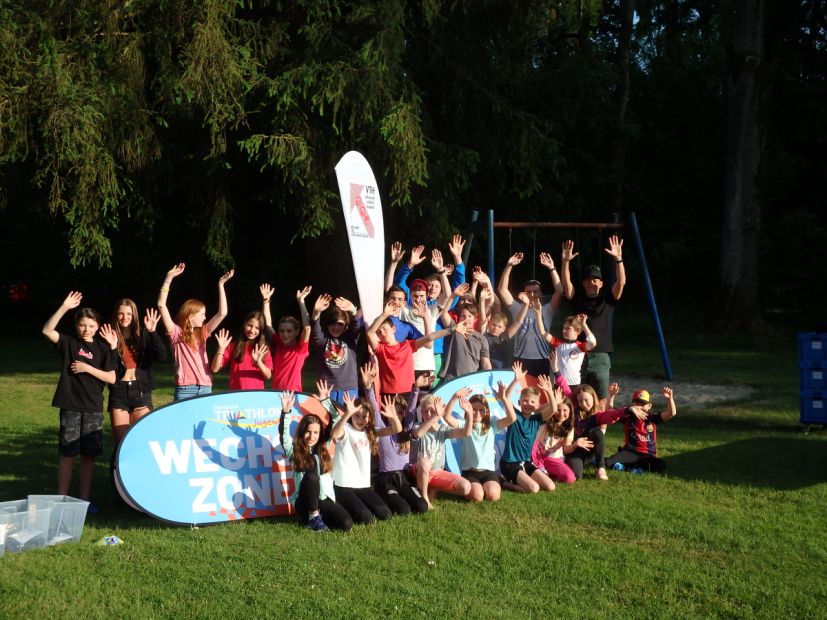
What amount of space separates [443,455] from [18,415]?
268 inches

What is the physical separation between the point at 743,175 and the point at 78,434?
18066 millimetres

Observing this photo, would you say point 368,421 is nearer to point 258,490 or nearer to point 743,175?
point 258,490

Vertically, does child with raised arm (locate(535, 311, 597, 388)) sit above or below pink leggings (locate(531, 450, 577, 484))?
above

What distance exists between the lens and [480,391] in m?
8.70

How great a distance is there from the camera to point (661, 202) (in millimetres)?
31172

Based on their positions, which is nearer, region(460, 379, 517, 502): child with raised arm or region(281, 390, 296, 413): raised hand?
region(281, 390, 296, 413): raised hand

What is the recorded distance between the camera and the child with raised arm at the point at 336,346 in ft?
26.5

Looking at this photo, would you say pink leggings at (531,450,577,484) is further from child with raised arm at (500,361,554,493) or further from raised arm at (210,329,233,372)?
raised arm at (210,329,233,372)

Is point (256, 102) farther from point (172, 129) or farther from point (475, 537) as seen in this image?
point (475, 537)

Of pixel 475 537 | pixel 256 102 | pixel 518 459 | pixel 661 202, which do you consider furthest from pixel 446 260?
pixel 661 202

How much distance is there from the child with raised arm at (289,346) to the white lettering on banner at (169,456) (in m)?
1.19

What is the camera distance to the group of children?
7.28 metres

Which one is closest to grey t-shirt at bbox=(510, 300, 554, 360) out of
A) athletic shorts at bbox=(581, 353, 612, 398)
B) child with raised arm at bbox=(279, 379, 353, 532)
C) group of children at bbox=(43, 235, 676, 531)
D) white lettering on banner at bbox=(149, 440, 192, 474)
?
group of children at bbox=(43, 235, 676, 531)

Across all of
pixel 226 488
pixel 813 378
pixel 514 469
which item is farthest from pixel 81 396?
pixel 813 378
